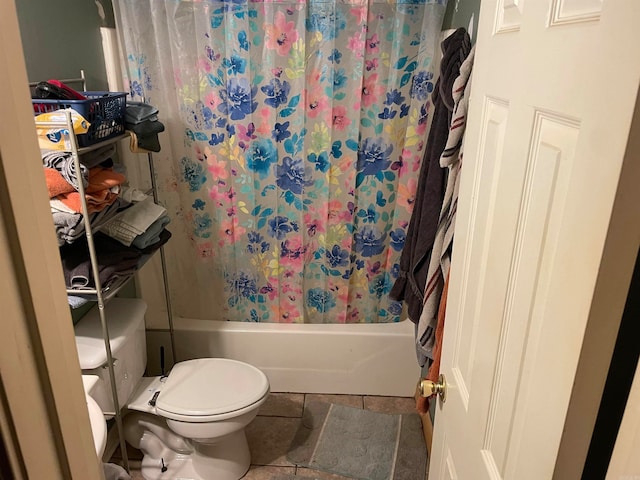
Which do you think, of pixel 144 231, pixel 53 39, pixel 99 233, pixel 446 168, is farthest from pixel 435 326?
pixel 53 39

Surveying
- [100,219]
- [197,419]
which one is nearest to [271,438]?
[197,419]

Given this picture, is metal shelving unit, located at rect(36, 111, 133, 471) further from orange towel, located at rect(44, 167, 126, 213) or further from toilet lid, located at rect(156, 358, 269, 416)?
toilet lid, located at rect(156, 358, 269, 416)

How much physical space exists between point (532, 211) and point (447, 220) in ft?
3.12

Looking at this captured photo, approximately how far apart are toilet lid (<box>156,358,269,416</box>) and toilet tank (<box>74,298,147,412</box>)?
0.15 metres

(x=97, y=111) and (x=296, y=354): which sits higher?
(x=97, y=111)

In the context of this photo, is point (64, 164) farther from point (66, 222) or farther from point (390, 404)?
point (390, 404)

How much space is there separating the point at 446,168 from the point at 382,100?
24.5 inches

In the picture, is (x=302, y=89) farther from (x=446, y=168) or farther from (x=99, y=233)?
(x=99, y=233)

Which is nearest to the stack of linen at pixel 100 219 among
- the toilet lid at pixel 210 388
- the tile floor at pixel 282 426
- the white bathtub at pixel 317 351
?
A: the toilet lid at pixel 210 388

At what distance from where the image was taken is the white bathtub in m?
2.52

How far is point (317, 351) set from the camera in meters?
2.55

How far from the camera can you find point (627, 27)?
478 millimetres

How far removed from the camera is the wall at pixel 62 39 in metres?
1.73

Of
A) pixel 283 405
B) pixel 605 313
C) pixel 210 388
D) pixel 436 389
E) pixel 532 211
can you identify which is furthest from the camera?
pixel 283 405
